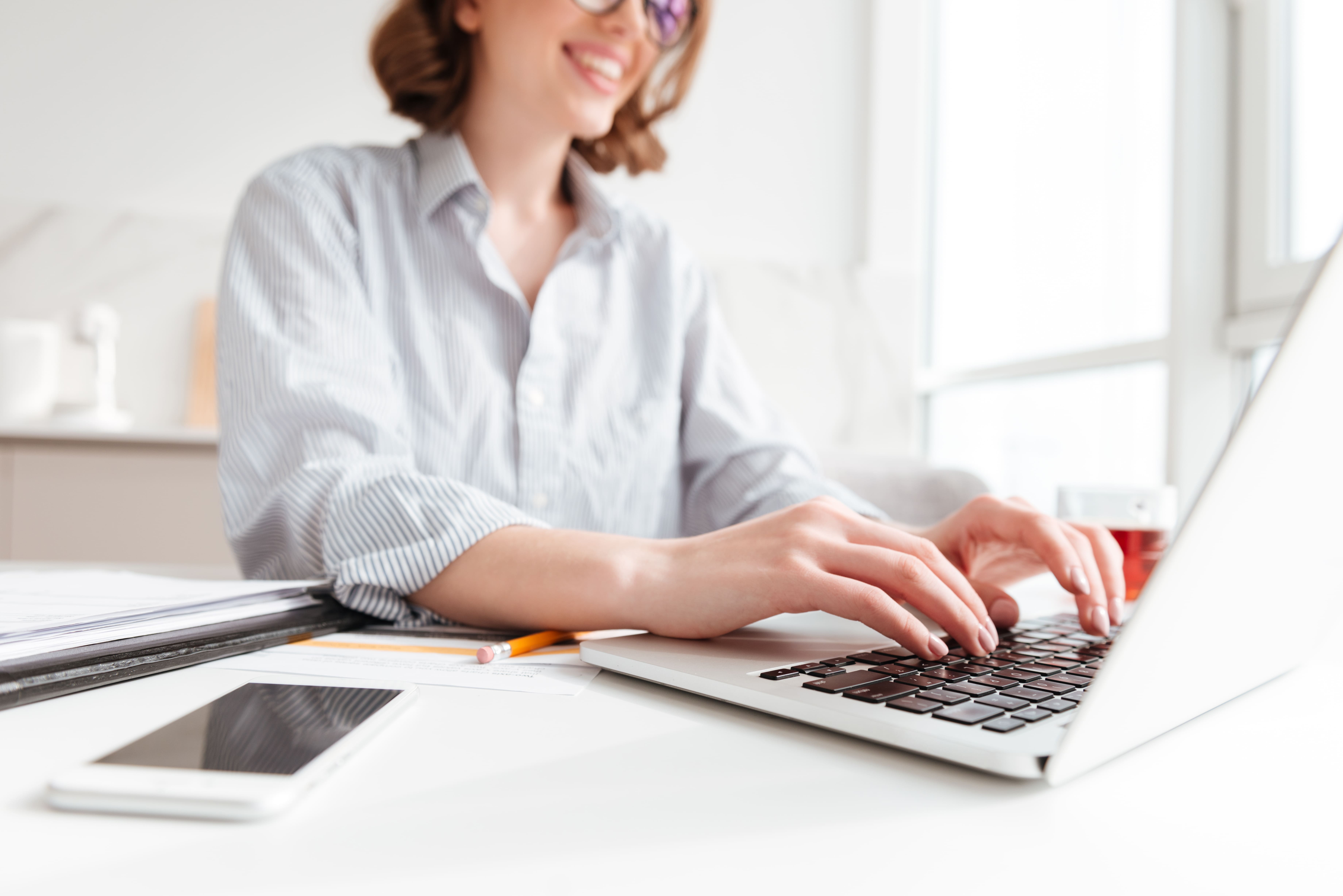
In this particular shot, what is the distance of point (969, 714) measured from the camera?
1.09ft

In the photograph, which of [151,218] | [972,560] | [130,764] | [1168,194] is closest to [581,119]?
[972,560]

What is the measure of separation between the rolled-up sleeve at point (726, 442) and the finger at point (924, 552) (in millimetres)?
450

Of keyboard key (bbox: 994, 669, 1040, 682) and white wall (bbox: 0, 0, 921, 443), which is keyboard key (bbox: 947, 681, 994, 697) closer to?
keyboard key (bbox: 994, 669, 1040, 682)

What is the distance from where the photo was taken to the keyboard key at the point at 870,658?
0.43 meters

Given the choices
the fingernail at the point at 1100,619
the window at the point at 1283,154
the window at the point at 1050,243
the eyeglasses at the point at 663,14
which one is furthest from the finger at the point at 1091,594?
the window at the point at 1050,243

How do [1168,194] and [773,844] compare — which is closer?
[773,844]

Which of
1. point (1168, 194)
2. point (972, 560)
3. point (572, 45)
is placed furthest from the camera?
point (1168, 194)

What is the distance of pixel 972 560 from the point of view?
2.21 feet

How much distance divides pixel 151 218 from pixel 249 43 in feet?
1.82

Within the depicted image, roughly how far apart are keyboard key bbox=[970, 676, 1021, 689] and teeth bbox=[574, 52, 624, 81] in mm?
872

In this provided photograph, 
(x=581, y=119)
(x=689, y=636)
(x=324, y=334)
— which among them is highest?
(x=581, y=119)

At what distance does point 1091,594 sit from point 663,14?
0.85 meters

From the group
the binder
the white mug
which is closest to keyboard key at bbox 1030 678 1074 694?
the binder

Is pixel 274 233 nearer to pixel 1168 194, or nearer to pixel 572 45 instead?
pixel 572 45
